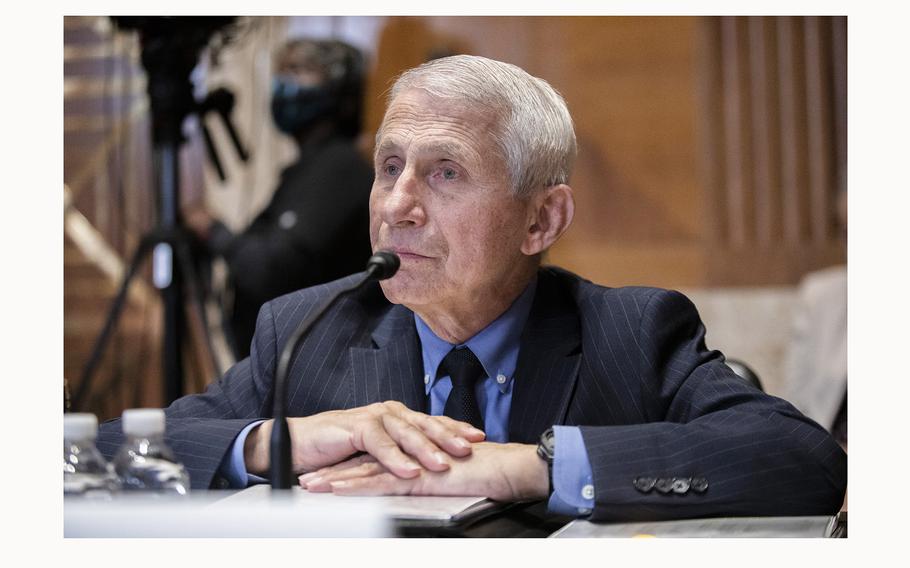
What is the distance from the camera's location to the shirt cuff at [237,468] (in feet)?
5.04

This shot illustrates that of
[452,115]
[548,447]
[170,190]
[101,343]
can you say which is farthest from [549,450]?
[170,190]

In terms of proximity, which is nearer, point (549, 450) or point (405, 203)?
point (549, 450)

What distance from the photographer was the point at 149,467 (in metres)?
1.43

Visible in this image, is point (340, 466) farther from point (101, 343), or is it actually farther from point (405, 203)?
point (101, 343)

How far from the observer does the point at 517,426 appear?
1692mm

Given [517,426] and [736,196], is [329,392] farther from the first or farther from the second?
[736,196]

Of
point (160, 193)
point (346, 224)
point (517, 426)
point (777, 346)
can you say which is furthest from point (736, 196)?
point (517, 426)

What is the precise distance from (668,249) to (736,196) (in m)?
0.31

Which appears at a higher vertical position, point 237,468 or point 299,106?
point 299,106

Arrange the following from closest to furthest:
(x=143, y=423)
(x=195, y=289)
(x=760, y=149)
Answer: (x=143, y=423) → (x=195, y=289) → (x=760, y=149)

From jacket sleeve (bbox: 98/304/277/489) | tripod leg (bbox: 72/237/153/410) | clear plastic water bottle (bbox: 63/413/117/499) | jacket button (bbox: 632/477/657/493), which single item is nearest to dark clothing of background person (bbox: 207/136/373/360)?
tripod leg (bbox: 72/237/153/410)

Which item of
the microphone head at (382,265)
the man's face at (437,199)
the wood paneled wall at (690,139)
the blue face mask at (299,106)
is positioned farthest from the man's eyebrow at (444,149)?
the wood paneled wall at (690,139)

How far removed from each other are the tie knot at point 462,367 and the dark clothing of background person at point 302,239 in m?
0.92

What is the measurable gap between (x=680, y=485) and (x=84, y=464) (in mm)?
786
